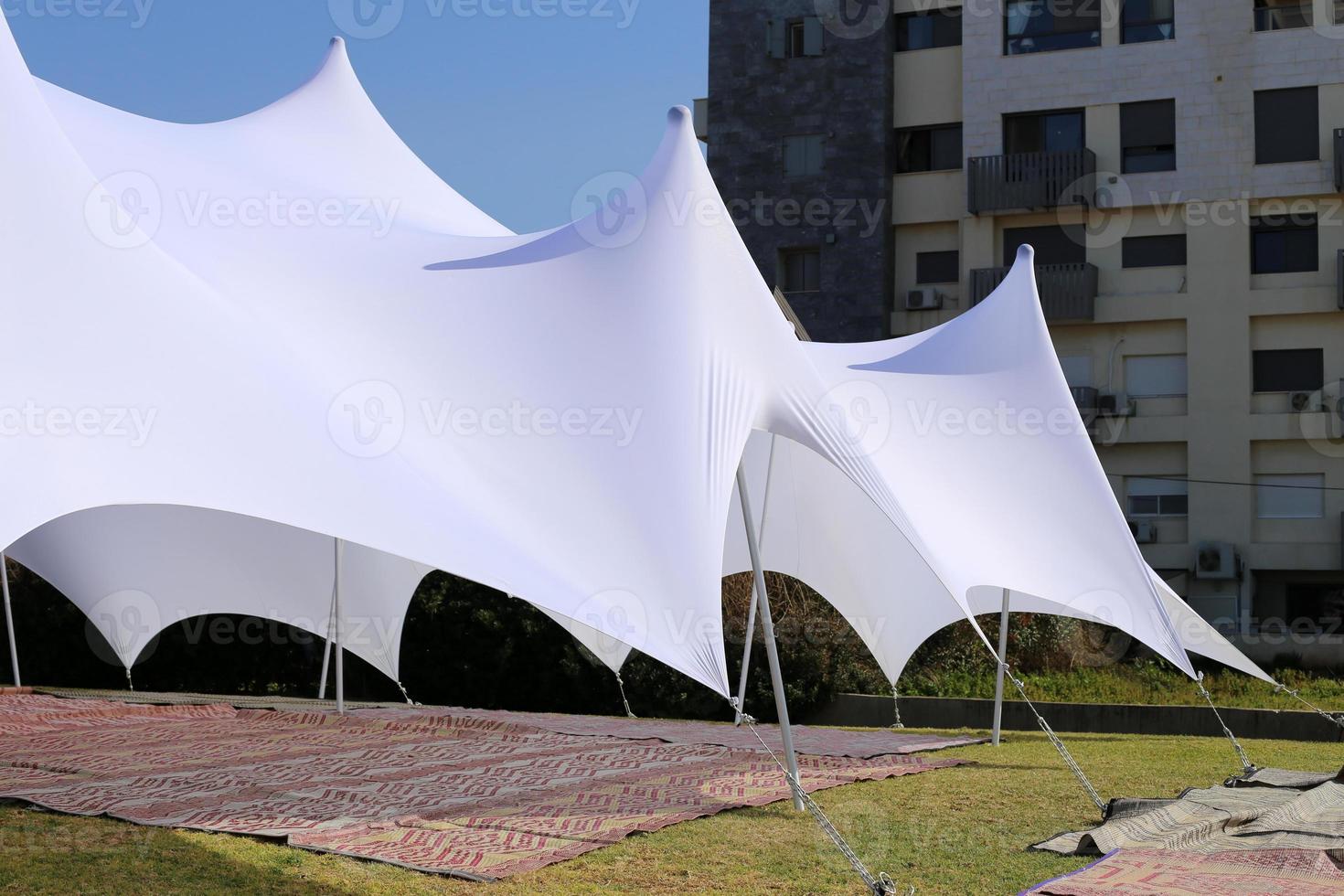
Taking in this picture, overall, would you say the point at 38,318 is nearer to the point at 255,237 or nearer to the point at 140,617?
the point at 255,237

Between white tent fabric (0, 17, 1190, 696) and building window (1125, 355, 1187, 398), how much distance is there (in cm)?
1488

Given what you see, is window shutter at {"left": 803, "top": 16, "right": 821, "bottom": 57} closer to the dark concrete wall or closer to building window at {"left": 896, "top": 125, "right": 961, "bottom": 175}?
the dark concrete wall

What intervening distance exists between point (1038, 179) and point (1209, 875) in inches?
808

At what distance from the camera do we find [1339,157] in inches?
902

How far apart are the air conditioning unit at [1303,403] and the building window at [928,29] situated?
884 centimetres

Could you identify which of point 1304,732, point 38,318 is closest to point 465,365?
point 38,318

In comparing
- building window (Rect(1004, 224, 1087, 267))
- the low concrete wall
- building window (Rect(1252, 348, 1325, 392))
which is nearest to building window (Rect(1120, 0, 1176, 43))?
building window (Rect(1004, 224, 1087, 267))

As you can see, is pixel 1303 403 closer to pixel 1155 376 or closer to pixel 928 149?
pixel 1155 376

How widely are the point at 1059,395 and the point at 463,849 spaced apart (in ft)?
21.9

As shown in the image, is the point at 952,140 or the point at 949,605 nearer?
the point at 949,605

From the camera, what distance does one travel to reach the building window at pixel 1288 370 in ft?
77.6

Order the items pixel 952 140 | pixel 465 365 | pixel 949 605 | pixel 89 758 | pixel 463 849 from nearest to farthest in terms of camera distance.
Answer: pixel 463 849, pixel 465 365, pixel 89 758, pixel 949 605, pixel 952 140

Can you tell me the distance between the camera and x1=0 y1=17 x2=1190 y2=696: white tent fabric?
5.55m

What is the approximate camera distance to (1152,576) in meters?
10.2
